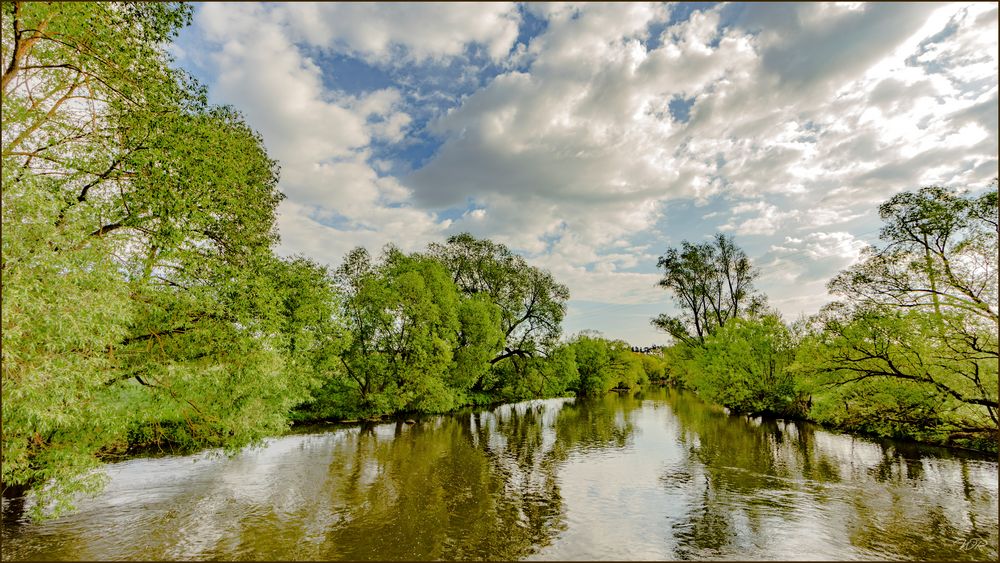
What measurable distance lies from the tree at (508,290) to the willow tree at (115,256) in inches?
1427

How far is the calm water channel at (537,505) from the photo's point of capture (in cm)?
1221

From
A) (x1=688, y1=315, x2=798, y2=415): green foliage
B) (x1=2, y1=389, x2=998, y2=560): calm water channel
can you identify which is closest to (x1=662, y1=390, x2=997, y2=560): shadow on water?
(x1=2, y1=389, x2=998, y2=560): calm water channel

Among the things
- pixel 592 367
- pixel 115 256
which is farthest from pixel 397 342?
pixel 592 367

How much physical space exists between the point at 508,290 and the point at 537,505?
135 feet

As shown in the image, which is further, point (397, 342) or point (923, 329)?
point (397, 342)

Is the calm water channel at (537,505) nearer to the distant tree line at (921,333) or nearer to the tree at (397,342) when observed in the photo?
the distant tree line at (921,333)

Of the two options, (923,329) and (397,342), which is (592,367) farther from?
(923,329)

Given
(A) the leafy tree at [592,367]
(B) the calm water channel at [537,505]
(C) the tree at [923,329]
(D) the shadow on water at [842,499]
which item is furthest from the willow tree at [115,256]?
(A) the leafy tree at [592,367]

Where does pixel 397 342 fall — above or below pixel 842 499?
above

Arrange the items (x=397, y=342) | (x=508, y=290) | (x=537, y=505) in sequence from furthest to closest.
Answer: (x=508, y=290)
(x=397, y=342)
(x=537, y=505)

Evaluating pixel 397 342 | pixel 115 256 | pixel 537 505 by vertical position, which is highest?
pixel 115 256

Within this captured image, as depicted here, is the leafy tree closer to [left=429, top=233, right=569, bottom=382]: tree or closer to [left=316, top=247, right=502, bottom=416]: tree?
[left=429, top=233, right=569, bottom=382]: tree

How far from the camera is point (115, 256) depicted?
535 inches

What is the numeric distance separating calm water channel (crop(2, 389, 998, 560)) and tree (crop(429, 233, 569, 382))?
28.2 meters
